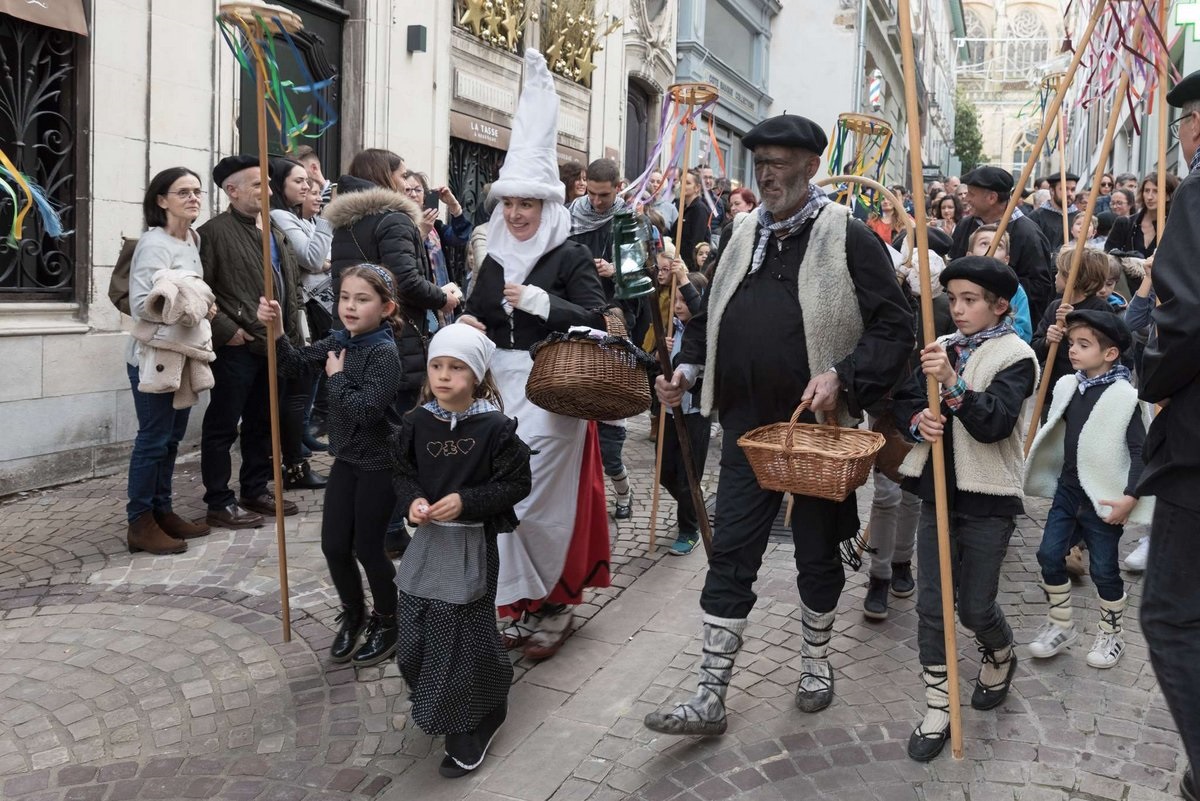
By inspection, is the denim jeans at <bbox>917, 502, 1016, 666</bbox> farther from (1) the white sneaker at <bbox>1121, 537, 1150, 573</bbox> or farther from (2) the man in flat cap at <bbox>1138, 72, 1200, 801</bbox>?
(1) the white sneaker at <bbox>1121, 537, 1150, 573</bbox>

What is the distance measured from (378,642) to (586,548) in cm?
94

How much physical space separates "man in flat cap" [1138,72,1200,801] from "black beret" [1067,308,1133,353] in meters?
1.77

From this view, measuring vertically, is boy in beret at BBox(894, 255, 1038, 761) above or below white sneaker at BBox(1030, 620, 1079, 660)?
above

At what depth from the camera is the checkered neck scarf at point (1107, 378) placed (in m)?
4.60

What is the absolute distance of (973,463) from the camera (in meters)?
3.73

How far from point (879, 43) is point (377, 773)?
122 feet

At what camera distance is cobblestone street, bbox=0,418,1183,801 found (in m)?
3.49

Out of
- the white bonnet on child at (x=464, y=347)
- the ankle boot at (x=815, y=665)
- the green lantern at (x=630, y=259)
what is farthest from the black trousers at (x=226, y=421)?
the ankle boot at (x=815, y=665)

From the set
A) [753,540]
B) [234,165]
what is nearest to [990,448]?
[753,540]

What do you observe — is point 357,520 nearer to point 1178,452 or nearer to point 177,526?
point 177,526

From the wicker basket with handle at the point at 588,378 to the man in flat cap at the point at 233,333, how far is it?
250 centimetres

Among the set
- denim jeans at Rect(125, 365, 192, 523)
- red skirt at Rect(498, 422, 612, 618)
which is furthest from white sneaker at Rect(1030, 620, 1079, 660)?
denim jeans at Rect(125, 365, 192, 523)

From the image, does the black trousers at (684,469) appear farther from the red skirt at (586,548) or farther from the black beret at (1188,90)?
the black beret at (1188,90)

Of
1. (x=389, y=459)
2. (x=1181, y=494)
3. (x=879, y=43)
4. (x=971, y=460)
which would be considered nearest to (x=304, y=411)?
(x=389, y=459)
